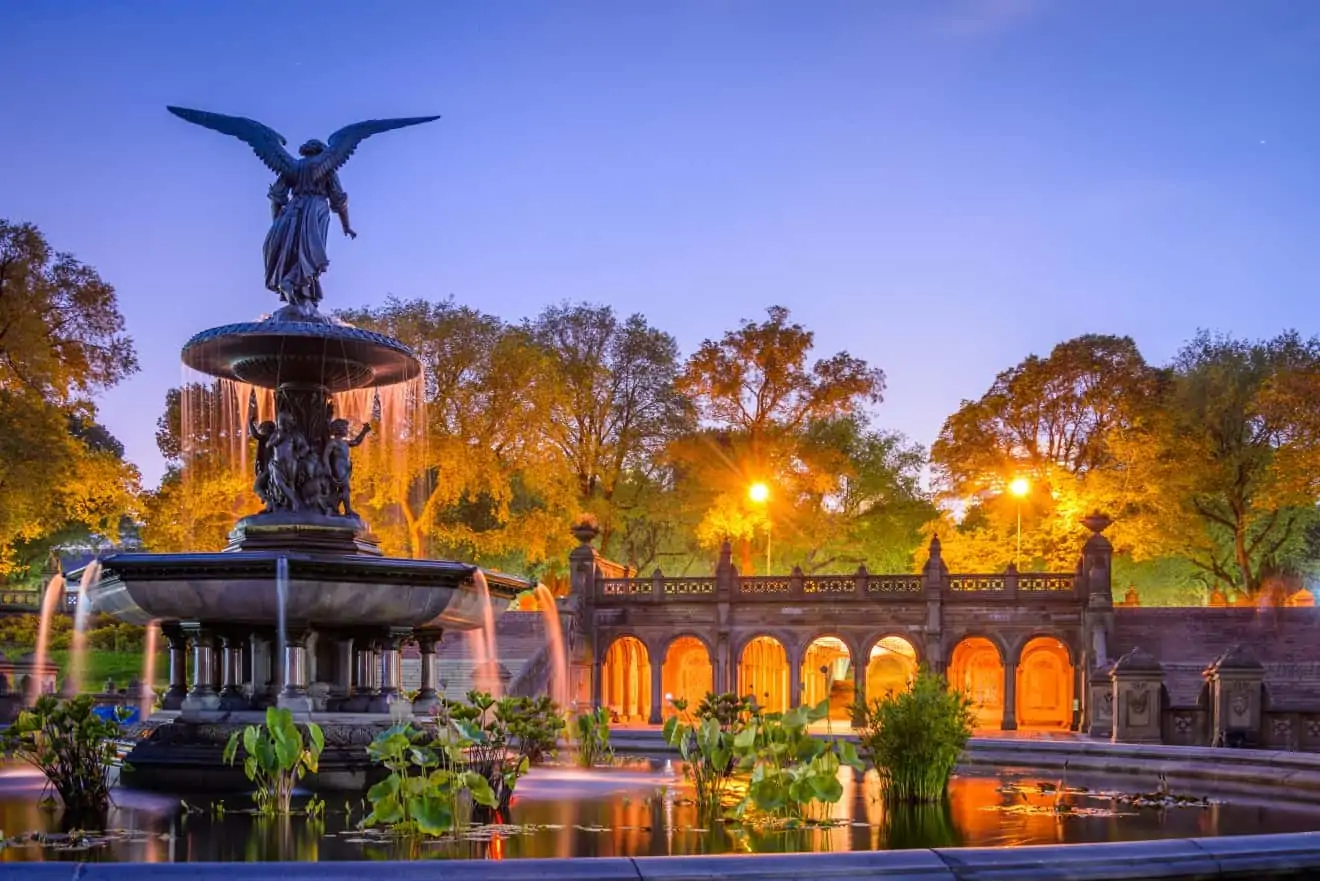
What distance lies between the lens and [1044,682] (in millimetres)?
50062

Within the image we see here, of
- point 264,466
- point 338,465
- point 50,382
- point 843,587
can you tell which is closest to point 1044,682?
point 843,587

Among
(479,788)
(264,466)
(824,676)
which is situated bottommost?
(824,676)

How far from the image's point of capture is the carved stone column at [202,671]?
1473 centimetres

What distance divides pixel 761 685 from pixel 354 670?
3589 cm

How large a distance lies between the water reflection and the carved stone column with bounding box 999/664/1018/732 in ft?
88.6

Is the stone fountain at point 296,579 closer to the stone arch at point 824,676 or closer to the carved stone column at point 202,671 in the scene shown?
the carved stone column at point 202,671

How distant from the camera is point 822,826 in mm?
10883

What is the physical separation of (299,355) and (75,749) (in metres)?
5.12

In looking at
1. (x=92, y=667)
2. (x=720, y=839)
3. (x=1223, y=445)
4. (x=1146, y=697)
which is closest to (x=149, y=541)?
(x=92, y=667)

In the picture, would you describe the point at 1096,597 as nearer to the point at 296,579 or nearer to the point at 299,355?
the point at 299,355

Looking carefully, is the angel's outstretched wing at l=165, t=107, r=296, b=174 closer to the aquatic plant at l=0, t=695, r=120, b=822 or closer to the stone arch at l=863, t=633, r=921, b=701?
the aquatic plant at l=0, t=695, r=120, b=822

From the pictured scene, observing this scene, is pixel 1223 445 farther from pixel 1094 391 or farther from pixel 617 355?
pixel 617 355

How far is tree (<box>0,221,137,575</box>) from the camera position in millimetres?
39156

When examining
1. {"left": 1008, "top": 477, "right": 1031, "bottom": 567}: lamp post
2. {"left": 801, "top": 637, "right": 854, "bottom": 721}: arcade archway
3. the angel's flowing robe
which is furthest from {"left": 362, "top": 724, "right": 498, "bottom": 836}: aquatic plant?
{"left": 801, "top": 637, "right": 854, "bottom": 721}: arcade archway
